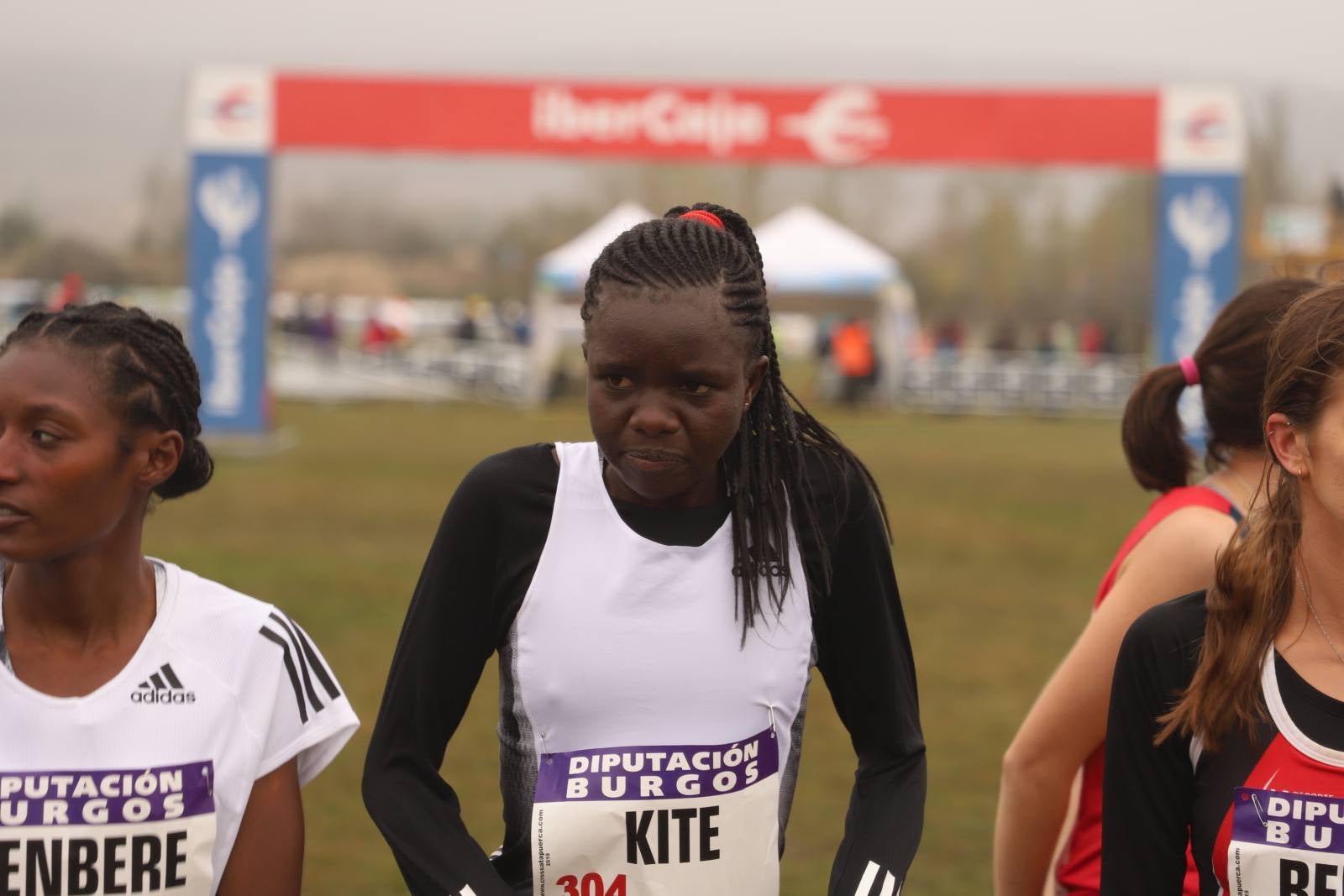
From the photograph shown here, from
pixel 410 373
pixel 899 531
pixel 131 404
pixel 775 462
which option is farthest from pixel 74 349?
pixel 410 373

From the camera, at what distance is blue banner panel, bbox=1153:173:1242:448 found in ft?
54.6

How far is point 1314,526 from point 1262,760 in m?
0.31

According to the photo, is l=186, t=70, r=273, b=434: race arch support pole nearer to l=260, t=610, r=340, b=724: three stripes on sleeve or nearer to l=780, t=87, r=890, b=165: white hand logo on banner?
l=780, t=87, r=890, b=165: white hand logo on banner

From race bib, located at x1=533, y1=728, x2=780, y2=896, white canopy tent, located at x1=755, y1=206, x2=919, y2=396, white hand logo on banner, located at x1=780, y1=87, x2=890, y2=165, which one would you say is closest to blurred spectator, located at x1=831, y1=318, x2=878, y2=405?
white canopy tent, located at x1=755, y1=206, x2=919, y2=396

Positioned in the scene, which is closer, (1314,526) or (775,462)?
(1314,526)

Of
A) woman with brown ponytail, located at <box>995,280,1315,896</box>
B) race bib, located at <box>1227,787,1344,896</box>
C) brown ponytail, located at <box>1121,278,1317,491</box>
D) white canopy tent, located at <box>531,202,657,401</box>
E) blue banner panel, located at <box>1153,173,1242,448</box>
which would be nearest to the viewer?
race bib, located at <box>1227,787,1344,896</box>

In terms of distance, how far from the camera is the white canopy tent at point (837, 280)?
1051 inches

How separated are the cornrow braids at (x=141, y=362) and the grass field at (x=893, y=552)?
2613 millimetres

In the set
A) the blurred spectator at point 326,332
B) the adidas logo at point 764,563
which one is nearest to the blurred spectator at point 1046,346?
the blurred spectator at point 326,332

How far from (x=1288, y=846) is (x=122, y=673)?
1463 mm

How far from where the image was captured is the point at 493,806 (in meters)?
5.33

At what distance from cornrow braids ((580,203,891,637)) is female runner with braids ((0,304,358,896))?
61cm

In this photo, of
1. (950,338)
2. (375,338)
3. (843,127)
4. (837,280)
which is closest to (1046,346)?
(950,338)

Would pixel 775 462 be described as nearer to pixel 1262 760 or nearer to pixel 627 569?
pixel 627 569
